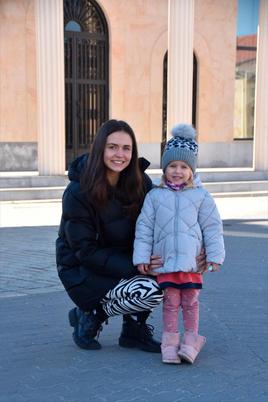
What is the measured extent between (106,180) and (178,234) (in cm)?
63

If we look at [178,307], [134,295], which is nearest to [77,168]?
[134,295]

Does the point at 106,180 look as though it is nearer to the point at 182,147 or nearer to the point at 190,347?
the point at 182,147

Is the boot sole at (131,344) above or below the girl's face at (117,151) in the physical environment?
below

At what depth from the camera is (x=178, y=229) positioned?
11.4 ft

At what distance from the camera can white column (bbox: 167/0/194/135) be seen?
13.5 metres

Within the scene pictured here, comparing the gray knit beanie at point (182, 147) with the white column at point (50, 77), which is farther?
the white column at point (50, 77)

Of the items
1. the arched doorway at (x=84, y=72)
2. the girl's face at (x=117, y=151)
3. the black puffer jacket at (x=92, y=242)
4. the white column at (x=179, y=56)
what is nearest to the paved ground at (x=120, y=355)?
the black puffer jacket at (x=92, y=242)

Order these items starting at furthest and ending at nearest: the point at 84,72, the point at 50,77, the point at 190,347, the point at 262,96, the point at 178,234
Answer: the point at 84,72 → the point at 262,96 → the point at 50,77 → the point at 190,347 → the point at 178,234

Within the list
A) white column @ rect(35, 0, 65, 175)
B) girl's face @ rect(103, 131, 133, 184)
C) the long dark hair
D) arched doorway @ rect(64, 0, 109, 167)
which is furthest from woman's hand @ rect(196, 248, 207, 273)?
arched doorway @ rect(64, 0, 109, 167)

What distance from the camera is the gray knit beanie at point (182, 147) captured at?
3.53 metres

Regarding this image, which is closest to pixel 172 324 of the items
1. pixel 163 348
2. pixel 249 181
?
pixel 163 348

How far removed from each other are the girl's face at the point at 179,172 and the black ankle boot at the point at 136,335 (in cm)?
113

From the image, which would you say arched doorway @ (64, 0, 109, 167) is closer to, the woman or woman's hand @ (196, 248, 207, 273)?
the woman

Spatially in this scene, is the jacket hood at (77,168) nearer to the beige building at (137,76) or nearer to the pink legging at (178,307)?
the pink legging at (178,307)
